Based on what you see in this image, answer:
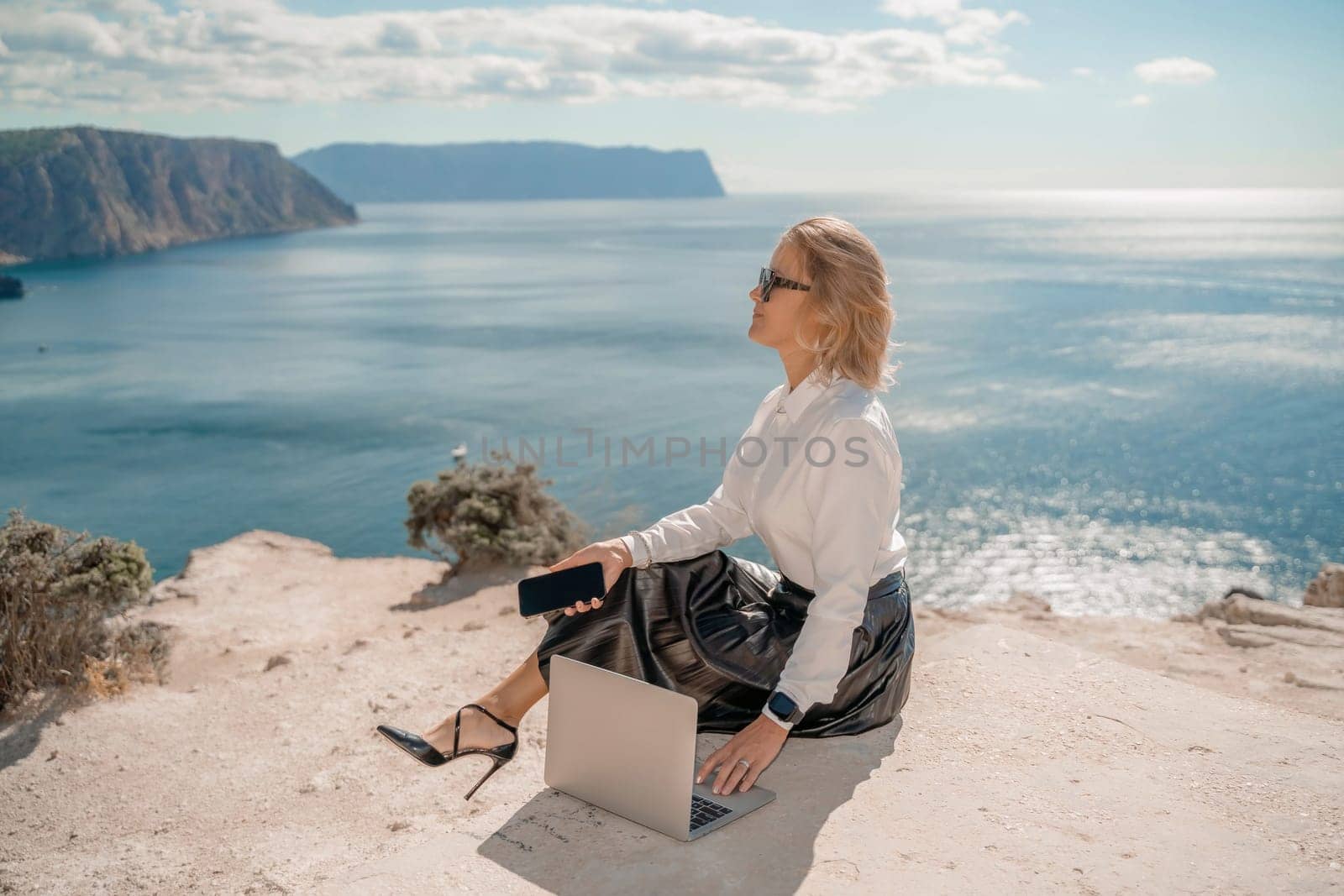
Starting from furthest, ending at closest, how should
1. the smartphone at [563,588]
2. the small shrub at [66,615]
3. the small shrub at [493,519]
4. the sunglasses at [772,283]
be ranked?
the small shrub at [493,519]
the small shrub at [66,615]
the sunglasses at [772,283]
the smartphone at [563,588]

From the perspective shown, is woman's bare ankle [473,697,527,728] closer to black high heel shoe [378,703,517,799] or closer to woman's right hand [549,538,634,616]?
black high heel shoe [378,703,517,799]

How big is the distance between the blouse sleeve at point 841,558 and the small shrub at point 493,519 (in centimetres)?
781

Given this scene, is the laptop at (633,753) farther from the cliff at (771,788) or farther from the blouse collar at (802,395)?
the blouse collar at (802,395)

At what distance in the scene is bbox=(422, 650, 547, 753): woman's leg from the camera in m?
3.06

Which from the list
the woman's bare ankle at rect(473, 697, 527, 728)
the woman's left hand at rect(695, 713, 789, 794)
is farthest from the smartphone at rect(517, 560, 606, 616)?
the woman's left hand at rect(695, 713, 789, 794)

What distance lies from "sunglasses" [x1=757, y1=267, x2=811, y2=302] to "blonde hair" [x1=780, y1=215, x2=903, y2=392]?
27 mm

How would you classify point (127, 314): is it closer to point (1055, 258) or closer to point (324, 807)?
point (324, 807)

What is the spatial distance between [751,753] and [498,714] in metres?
0.82

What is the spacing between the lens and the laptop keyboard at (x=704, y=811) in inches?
107

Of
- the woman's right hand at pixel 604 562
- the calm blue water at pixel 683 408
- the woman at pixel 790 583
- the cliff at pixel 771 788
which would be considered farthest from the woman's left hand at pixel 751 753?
the calm blue water at pixel 683 408

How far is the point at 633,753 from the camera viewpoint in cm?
271

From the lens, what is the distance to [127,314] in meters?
63.8

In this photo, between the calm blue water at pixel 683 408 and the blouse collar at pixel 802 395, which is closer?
the blouse collar at pixel 802 395

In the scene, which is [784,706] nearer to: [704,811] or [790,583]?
[704,811]
